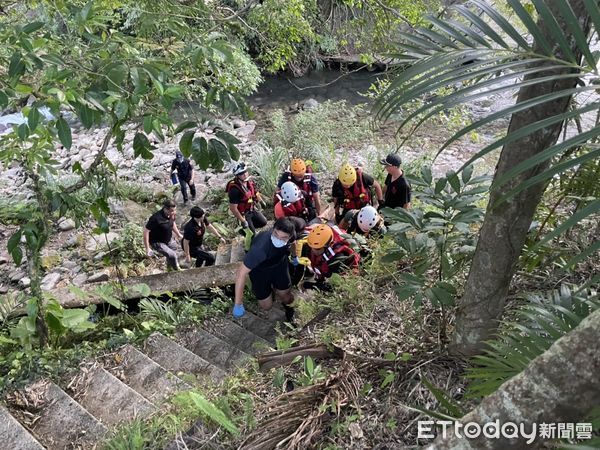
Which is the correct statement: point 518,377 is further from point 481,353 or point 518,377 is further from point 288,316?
point 288,316

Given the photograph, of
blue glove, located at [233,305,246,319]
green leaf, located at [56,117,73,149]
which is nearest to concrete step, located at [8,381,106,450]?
blue glove, located at [233,305,246,319]

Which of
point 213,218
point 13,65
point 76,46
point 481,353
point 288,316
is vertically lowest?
point 213,218

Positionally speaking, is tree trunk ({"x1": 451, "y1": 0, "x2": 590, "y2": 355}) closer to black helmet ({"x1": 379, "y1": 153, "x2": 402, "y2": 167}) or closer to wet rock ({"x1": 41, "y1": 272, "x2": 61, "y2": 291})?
black helmet ({"x1": 379, "y1": 153, "x2": 402, "y2": 167})

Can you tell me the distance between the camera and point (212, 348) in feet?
14.8

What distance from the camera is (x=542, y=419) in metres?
1.24

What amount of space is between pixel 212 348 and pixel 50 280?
13.2ft

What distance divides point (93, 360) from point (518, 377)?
12.6 feet

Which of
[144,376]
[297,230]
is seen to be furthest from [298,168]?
[144,376]

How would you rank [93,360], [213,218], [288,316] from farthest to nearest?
[213,218], [288,316], [93,360]

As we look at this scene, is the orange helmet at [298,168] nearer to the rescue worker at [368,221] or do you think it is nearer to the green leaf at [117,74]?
the rescue worker at [368,221]

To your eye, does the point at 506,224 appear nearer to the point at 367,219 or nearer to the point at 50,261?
the point at 367,219

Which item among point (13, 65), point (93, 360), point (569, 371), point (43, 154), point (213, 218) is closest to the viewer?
point (569, 371)

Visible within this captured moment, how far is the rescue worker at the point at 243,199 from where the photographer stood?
6.67 metres

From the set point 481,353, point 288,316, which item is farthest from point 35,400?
point 481,353
